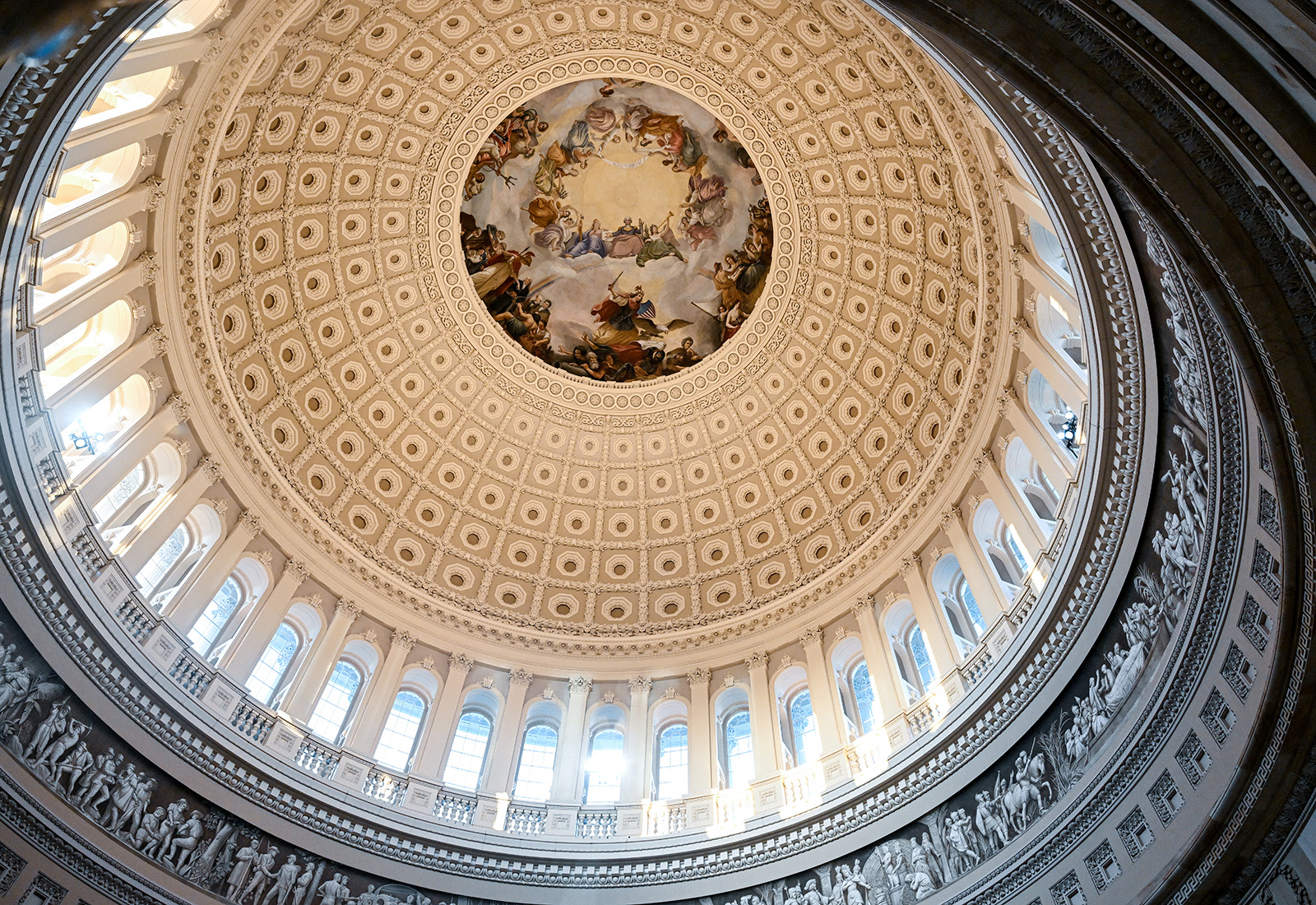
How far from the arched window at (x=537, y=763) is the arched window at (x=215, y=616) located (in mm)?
7706

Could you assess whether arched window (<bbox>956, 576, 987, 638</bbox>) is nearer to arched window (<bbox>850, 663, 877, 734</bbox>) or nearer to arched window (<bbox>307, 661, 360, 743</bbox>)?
arched window (<bbox>850, 663, 877, 734</bbox>)

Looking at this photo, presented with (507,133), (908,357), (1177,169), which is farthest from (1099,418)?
(507,133)

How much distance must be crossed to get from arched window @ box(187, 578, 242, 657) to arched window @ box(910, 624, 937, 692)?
1579 centimetres

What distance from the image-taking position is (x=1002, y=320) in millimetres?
22969

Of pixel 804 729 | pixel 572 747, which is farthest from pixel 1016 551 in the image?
pixel 572 747

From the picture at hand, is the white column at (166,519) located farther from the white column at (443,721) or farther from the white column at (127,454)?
the white column at (443,721)

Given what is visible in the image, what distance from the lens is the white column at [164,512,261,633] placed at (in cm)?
2094

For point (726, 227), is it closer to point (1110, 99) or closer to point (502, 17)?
point (502, 17)

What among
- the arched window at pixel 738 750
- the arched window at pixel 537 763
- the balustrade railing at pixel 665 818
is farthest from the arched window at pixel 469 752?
the arched window at pixel 738 750

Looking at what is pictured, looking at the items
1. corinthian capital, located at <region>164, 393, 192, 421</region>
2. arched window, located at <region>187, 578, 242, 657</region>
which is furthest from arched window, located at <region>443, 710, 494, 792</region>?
corinthian capital, located at <region>164, 393, 192, 421</region>

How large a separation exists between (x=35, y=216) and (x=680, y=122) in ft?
66.8

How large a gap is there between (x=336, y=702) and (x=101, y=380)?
29.6 feet

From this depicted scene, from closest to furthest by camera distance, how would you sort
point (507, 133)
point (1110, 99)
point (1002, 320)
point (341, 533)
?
point (1110, 99) < point (1002, 320) < point (341, 533) < point (507, 133)

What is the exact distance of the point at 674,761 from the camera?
24.8 metres
